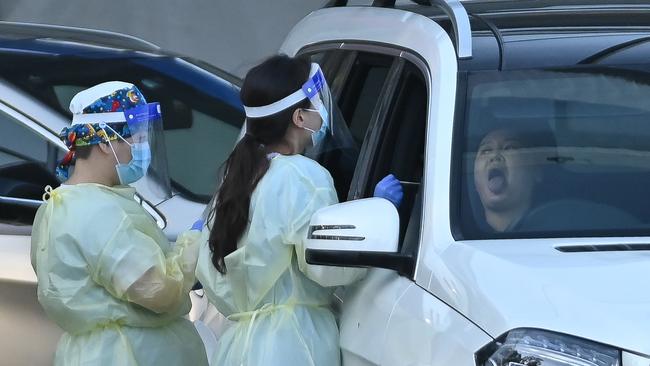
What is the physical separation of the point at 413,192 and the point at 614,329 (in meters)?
1.26

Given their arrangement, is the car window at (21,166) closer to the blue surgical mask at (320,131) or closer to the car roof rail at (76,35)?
the car roof rail at (76,35)

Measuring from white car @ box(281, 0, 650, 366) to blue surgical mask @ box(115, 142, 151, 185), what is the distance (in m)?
0.57

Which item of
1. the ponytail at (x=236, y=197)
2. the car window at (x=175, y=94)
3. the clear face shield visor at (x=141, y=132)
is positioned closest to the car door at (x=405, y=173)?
the ponytail at (x=236, y=197)

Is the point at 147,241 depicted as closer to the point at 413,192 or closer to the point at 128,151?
the point at 128,151

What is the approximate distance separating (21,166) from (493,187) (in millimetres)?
2683

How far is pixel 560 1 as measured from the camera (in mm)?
4578

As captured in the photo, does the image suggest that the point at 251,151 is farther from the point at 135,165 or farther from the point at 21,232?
the point at 21,232

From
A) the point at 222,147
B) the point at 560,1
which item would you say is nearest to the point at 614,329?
the point at 560,1

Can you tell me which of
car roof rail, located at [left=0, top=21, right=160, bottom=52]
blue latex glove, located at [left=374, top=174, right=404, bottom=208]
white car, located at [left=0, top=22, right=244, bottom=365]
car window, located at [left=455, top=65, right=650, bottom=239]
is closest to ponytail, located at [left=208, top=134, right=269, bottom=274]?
blue latex glove, located at [left=374, top=174, right=404, bottom=208]

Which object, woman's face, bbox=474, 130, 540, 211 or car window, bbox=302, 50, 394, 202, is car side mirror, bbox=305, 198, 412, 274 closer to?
woman's face, bbox=474, 130, 540, 211

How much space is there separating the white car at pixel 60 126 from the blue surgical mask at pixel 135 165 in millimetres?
1128

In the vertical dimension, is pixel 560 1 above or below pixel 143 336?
above

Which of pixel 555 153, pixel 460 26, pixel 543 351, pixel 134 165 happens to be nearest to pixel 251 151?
pixel 134 165

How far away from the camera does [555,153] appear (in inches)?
136
